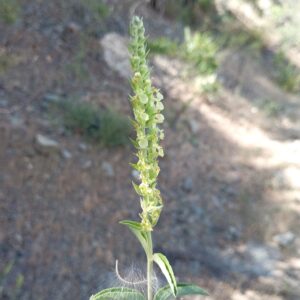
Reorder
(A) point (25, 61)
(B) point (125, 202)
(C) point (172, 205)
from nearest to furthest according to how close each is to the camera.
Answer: (B) point (125, 202) < (C) point (172, 205) < (A) point (25, 61)

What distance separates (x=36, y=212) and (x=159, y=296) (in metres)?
2.84

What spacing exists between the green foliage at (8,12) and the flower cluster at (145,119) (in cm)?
509

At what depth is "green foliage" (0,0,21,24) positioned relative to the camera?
5938 mm

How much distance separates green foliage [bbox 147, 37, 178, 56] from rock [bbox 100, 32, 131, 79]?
0.57m

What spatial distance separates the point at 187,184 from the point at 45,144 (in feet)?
5.19

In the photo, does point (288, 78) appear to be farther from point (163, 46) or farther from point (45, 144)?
point (45, 144)

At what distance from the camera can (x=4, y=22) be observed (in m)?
5.93

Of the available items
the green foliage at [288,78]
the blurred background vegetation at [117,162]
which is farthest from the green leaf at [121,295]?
the green foliage at [288,78]

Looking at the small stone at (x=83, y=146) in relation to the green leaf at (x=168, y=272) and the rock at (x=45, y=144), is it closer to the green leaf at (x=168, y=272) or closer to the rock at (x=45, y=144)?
the rock at (x=45, y=144)

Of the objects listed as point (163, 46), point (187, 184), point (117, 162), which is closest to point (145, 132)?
point (117, 162)

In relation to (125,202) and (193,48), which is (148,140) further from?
(193,48)

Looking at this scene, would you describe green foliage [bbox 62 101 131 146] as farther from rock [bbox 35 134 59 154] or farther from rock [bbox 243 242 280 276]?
rock [bbox 243 242 280 276]

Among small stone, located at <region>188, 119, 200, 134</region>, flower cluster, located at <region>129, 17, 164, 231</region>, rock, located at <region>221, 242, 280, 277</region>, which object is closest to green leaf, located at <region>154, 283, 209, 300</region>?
flower cluster, located at <region>129, 17, 164, 231</region>

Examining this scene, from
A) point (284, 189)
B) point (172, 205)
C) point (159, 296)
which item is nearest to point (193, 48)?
point (284, 189)
